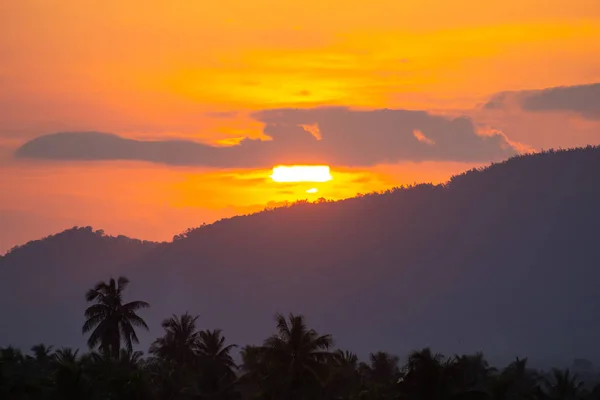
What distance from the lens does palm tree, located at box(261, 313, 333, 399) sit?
94.8m

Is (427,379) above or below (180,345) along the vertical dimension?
below

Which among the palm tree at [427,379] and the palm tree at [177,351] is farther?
the palm tree at [177,351]

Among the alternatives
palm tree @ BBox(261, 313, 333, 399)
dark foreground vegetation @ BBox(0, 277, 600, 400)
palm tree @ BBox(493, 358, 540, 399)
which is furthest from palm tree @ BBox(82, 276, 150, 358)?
palm tree @ BBox(493, 358, 540, 399)

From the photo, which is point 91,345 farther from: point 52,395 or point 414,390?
point 414,390

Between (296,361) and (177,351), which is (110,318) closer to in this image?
(177,351)

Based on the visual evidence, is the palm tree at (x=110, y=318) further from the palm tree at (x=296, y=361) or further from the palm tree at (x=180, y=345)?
the palm tree at (x=296, y=361)

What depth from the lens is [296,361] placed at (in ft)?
312

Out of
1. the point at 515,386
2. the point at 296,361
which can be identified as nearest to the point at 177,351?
the point at 515,386

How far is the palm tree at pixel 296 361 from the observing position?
94.8 m

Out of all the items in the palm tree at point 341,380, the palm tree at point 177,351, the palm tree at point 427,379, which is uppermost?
the palm tree at point 177,351

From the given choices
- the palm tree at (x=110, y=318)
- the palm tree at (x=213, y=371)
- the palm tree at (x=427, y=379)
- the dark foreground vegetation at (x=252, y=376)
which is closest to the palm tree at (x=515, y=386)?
the dark foreground vegetation at (x=252, y=376)

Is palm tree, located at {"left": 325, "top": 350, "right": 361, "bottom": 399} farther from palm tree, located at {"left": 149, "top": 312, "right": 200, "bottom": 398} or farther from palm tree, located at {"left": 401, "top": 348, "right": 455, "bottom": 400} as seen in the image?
palm tree, located at {"left": 149, "top": 312, "right": 200, "bottom": 398}

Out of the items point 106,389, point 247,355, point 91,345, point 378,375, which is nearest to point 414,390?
point 247,355

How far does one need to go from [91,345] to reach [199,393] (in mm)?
17120
